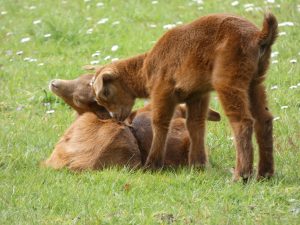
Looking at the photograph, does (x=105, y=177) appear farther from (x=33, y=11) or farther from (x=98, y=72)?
(x=33, y=11)

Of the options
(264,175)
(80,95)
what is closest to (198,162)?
(264,175)

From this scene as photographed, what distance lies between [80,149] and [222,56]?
1615 millimetres

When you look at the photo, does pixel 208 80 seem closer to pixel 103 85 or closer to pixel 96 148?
pixel 96 148

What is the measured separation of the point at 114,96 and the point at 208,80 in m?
1.50

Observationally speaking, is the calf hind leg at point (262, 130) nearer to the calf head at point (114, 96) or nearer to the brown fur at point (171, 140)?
the brown fur at point (171, 140)

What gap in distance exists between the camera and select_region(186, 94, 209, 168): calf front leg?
26.6 ft

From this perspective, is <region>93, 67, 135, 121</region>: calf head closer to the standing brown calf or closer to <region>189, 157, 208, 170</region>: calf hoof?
the standing brown calf

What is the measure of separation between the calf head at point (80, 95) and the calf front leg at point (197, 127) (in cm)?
100

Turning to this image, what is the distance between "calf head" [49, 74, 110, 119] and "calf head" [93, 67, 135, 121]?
0.12m

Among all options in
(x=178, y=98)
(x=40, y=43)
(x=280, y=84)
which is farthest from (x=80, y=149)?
(x=40, y=43)

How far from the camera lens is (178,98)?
26.5 ft

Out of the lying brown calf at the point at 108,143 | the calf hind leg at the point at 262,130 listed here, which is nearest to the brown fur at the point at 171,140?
the lying brown calf at the point at 108,143

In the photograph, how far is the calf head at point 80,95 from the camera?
884 cm

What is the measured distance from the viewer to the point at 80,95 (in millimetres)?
8828
